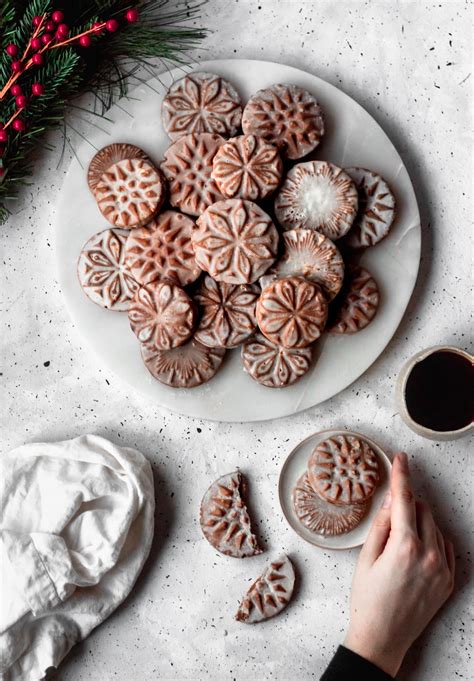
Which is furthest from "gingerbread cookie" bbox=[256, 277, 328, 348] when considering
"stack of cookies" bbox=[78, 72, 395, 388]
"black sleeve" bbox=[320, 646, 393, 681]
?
"black sleeve" bbox=[320, 646, 393, 681]

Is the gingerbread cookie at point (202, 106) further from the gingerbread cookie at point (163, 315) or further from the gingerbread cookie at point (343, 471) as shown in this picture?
the gingerbread cookie at point (343, 471)

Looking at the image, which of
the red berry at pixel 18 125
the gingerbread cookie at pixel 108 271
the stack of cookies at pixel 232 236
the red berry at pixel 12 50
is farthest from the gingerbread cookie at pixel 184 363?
the red berry at pixel 12 50

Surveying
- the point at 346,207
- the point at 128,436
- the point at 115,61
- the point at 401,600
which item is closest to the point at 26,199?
the point at 115,61

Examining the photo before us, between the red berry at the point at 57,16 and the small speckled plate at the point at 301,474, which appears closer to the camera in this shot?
the red berry at the point at 57,16

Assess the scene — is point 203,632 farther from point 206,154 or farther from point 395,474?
point 206,154

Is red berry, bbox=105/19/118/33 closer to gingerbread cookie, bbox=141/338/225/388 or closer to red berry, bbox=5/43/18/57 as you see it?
red berry, bbox=5/43/18/57

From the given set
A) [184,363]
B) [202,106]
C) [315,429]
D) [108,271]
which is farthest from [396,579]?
[202,106]
